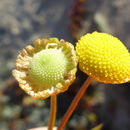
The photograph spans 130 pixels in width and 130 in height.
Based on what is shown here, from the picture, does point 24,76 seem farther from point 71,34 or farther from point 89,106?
→ point 71,34

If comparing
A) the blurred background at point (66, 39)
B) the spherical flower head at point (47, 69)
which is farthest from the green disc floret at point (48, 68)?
the blurred background at point (66, 39)

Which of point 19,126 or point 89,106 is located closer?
point 19,126

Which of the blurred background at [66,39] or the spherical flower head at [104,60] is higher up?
the spherical flower head at [104,60]

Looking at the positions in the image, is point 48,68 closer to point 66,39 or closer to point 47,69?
point 47,69

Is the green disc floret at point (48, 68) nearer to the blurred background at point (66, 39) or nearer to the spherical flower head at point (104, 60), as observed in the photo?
the spherical flower head at point (104, 60)

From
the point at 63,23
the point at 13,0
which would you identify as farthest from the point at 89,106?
the point at 13,0

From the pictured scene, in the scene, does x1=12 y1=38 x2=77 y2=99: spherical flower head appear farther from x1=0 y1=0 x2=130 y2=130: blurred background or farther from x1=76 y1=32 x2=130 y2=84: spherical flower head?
x1=0 y1=0 x2=130 y2=130: blurred background
